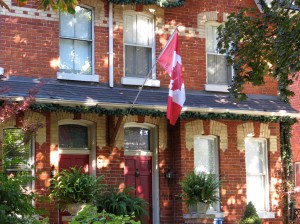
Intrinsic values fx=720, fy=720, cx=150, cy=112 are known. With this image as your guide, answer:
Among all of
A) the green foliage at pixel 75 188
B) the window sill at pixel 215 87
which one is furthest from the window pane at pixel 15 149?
the window sill at pixel 215 87

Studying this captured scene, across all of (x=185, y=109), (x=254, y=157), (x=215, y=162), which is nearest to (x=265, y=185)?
(x=254, y=157)

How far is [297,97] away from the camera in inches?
968

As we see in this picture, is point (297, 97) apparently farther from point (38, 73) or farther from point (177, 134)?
point (38, 73)

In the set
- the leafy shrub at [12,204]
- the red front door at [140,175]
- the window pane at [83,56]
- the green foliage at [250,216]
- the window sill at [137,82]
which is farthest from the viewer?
the green foliage at [250,216]

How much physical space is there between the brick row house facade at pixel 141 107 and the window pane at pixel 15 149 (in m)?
0.27

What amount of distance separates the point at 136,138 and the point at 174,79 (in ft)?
9.59

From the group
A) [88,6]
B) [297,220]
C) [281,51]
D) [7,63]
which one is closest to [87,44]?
[88,6]

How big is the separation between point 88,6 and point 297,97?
33.3 ft

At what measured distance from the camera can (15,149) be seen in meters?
13.2

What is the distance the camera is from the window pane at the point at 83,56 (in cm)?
1681

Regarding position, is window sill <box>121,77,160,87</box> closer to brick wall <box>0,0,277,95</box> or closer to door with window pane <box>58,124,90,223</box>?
brick wall <box>0,0,277,95</box>

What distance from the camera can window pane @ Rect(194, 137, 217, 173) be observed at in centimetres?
1822

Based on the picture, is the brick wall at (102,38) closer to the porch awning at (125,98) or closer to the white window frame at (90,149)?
the porch awning at (125,98)

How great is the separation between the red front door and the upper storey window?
6.33 feet
